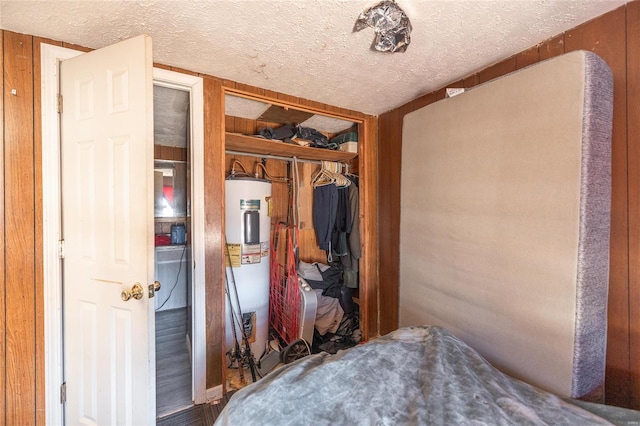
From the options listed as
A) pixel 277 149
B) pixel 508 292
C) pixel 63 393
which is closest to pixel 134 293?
pixel 63 393

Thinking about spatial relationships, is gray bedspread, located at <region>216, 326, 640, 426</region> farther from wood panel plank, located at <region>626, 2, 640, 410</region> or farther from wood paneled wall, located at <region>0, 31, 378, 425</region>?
wood paneled wall, located at <region>0, 31, 378, 425</region>

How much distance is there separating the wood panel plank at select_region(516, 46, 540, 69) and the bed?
41cm

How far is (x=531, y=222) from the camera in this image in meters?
1.10

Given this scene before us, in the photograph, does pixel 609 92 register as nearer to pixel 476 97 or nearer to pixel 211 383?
pixel 476 97

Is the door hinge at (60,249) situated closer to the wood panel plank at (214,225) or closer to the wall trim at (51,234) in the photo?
the wall trim at (51,234)

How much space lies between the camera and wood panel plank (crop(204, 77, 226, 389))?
175 centimetres

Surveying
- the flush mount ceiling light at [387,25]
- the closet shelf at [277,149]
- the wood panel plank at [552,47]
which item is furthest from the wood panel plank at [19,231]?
the wood panel plank at [552,47]

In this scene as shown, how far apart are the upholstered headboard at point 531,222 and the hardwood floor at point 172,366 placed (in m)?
1.80

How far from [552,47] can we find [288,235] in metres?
2.14

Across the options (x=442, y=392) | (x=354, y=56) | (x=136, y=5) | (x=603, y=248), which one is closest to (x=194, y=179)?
(x=136, y=5)

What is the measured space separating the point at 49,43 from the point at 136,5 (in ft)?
2.13

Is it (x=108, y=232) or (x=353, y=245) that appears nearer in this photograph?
(x=108, y=232)

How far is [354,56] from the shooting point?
4.90ft

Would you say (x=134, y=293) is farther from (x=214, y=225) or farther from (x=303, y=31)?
(x=303, y=31)
